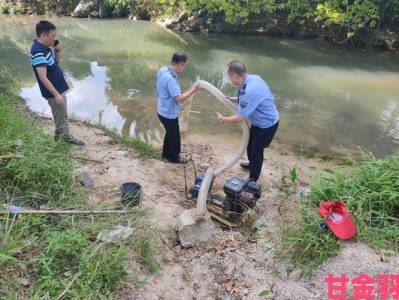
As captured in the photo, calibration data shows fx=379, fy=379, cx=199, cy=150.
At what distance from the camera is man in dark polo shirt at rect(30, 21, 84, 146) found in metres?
4.40

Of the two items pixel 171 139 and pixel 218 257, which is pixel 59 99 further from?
pixel 218 257

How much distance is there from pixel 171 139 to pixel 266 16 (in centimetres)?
1399

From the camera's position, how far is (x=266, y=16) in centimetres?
1734

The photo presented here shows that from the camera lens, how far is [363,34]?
1586 cm

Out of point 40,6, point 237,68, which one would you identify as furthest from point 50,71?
point 40,6

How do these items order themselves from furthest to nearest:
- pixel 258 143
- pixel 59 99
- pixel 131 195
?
1. pixel 59 99
2. pixel 258 143
3. pixel 131 195

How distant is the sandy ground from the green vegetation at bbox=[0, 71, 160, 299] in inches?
7.7

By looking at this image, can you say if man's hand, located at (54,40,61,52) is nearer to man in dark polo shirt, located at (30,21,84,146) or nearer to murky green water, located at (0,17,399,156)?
man in dark polo shirt, located at (30,21,84,146)

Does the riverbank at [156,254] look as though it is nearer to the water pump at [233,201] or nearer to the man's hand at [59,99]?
the water pump at [233,201]

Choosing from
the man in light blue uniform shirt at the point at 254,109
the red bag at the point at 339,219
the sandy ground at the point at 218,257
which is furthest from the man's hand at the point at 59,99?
the red bag at the point at 339,219

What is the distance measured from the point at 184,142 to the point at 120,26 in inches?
505

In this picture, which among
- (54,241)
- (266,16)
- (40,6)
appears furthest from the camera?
(40,6)

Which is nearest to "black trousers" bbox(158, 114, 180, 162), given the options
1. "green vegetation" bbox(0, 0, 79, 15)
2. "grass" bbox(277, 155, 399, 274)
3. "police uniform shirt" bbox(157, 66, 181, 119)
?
"police uniform shirt" bbox(157, 66, 181, 119)

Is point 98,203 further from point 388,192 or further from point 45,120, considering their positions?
point 45,120
